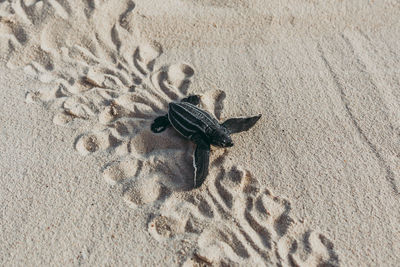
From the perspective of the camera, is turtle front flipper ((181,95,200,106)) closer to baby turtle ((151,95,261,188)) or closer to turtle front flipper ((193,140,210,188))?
baby turtle ((151,95,261,188))

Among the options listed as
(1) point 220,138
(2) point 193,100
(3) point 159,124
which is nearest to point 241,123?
(1) point 220,138

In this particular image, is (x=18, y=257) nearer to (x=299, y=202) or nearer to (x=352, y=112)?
(x=299, y=202)

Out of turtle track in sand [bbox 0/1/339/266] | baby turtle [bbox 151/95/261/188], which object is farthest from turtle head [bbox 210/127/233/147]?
turtle track in sand [bbox 0/1/339/266]

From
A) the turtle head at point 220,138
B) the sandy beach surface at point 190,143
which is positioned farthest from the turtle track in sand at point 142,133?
the turtle head at point 220,138

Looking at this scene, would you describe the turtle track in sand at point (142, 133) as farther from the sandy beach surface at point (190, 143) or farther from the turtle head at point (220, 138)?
the turtle head at point (220, 138)

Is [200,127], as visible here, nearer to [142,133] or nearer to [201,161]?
[201,161]

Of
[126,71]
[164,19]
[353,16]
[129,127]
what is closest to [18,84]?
[126,71]
